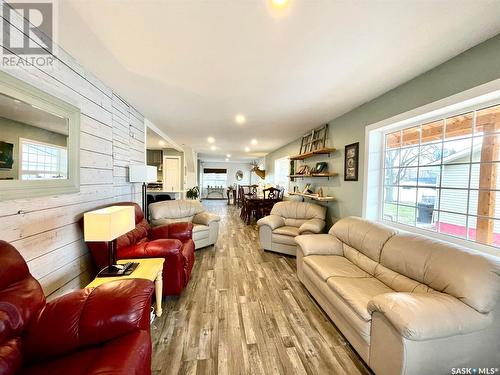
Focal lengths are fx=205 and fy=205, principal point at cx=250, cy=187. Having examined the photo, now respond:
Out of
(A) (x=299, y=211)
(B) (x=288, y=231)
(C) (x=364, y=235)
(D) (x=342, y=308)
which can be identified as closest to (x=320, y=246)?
(C) (x=364, y=235)

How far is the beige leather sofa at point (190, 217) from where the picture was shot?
3.85 meters

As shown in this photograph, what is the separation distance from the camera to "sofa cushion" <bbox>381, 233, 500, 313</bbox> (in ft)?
4.34

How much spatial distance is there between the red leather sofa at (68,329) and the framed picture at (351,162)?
3.10 meters

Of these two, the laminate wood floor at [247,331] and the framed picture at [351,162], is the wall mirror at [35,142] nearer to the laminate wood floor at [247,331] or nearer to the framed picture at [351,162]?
the laminate wood floor at [247,331]

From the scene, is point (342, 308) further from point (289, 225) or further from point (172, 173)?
point (172, 173)

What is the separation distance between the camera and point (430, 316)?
1241mm

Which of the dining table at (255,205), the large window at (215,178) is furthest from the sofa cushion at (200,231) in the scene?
the large window at (215,178)

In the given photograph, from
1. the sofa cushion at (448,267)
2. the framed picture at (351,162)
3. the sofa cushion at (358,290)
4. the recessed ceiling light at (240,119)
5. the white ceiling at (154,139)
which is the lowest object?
the sofa cushion at (358,290)

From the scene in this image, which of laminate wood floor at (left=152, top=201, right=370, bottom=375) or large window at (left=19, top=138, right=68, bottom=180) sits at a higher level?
large window at (left=19, top=138, right=68, bottom=180)

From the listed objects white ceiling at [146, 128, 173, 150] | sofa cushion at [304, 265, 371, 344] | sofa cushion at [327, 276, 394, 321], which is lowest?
sofa cushion at [304, 265, 371, 344]

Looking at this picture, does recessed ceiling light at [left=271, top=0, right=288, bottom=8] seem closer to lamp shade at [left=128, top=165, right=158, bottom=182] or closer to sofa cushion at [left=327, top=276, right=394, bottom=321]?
sofa cushion at [left=327, top=276, right=394, bottom=321]

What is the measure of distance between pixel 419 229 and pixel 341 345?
61.4 inches

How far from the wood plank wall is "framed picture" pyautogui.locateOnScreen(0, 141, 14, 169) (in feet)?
0.80

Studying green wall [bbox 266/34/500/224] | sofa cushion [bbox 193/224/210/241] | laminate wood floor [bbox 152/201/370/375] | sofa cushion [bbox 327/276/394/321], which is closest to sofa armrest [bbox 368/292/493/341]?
sofa cushion [bbox 327/276/394/321]
